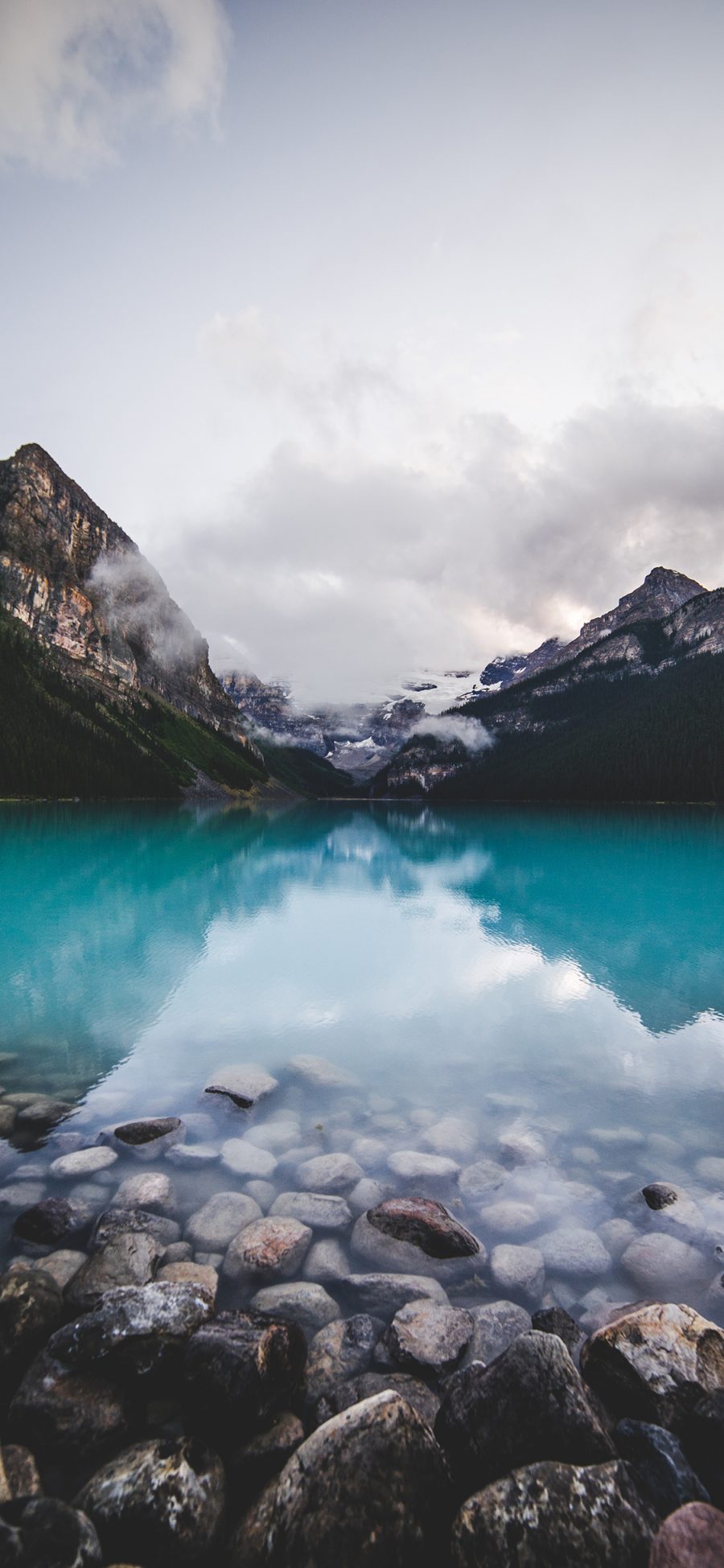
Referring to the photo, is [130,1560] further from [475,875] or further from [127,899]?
[475,875]

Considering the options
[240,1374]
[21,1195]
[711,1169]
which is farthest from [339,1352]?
[711,1169]

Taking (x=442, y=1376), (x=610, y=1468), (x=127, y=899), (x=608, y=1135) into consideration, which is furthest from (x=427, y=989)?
(x=127, y=899)

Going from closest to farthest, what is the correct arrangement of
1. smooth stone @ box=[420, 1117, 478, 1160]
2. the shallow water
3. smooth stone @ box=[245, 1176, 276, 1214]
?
smooth stone @ box=[245, 1176, 276, 1214]
the shallow water
smooth stone @ box=[420, 1117, 478, 1160]

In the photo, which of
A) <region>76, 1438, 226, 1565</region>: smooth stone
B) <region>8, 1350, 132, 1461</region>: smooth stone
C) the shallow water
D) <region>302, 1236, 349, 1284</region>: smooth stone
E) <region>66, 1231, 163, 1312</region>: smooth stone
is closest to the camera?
<region>76, 1438, 226, 1565</region>: smooth stone

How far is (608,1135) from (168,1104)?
335 inches

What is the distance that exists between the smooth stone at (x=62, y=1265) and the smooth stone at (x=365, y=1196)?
142 inches

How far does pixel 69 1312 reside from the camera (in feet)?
21.6

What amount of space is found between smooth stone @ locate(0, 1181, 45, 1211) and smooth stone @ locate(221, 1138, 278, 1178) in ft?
8.79

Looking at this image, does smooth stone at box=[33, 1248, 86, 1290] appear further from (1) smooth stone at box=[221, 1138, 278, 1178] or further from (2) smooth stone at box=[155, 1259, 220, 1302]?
(1) smooth stone at box=[221, 1138, 278, 1178]


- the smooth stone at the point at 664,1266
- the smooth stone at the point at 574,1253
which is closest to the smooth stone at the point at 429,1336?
the smooth stone at the point at 574,1253

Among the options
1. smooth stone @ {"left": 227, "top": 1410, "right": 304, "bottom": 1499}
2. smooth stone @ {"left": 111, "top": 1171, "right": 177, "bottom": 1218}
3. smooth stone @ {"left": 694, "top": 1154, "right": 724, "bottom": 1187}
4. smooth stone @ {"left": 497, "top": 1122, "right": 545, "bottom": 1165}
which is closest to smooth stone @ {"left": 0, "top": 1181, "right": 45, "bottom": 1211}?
smooth stone @ {"left": 111, "top": 1171, "right": 177, "bottom": 1218}

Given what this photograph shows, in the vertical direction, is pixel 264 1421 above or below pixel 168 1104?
above

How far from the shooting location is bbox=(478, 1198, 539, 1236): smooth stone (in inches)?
340

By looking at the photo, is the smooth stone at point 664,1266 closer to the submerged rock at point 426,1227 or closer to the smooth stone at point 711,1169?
the submerged rock at point 426,1227
